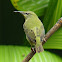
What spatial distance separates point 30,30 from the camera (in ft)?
2.76

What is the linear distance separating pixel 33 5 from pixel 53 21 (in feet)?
0.77

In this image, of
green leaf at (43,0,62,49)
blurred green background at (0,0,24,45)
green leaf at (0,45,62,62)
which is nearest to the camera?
green leaf at (0,45,62,62)

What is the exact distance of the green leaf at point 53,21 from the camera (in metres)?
1.40

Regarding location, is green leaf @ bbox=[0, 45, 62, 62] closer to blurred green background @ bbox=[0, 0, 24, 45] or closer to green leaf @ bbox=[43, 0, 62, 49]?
green leaf @ bbox=[43, 0, 62, 49]

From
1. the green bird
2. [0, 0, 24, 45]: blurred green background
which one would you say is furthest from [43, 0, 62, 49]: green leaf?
the green bird

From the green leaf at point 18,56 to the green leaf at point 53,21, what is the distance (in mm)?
88

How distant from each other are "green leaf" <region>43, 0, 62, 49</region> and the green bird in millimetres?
490

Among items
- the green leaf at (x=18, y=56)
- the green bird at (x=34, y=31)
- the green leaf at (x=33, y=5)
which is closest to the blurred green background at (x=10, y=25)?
the green leaf at (x=33, y=5)

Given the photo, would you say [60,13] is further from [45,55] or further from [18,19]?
[18,19]

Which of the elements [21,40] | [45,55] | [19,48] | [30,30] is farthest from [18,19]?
[30,30]

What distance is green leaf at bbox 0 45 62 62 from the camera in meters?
1.23

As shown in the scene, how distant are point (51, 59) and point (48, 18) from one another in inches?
15.6

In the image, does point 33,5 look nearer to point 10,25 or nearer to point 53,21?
point 53,21

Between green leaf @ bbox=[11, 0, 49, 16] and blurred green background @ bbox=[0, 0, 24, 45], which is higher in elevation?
green leaf @ bbox=[11, 0, 49, 16]
